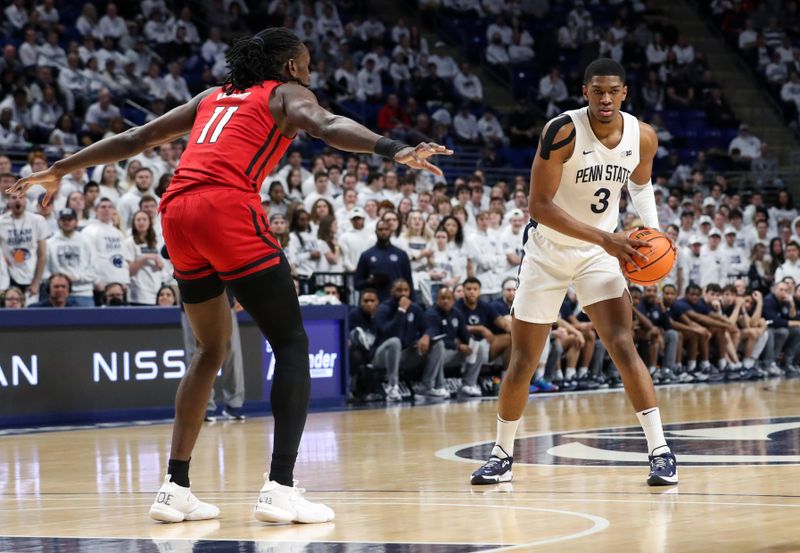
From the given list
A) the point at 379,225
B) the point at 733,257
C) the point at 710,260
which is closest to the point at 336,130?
the point at 379,225

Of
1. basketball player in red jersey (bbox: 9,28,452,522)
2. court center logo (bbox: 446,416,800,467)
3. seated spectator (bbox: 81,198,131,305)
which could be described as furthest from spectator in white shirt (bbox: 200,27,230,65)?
basketball player in red jersey (bbox: 9,28,452,522)

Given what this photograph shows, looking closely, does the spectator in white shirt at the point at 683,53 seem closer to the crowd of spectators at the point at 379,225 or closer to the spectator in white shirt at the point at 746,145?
the spectator in white shirt at the point at 746,145

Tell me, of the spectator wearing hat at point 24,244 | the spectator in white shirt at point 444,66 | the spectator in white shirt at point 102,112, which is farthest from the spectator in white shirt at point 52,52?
the spectator in white shirt at point 444,66

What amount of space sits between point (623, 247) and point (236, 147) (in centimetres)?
210

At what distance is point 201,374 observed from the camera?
5590 mm

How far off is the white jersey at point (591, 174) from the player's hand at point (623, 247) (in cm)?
36

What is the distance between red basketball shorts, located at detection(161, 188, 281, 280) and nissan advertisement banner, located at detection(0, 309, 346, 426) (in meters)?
6.77

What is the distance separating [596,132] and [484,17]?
67.1 feet

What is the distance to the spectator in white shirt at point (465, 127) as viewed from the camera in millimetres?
22781

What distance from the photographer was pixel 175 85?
62.5 ft

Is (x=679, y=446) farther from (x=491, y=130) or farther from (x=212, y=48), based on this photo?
(x=491, y=130)

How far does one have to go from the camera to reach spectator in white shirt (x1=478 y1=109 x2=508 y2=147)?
2309 centimetres

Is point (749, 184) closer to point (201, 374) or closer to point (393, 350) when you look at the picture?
point (393, 350)


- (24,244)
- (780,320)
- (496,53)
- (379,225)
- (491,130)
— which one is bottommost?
(780,320)
